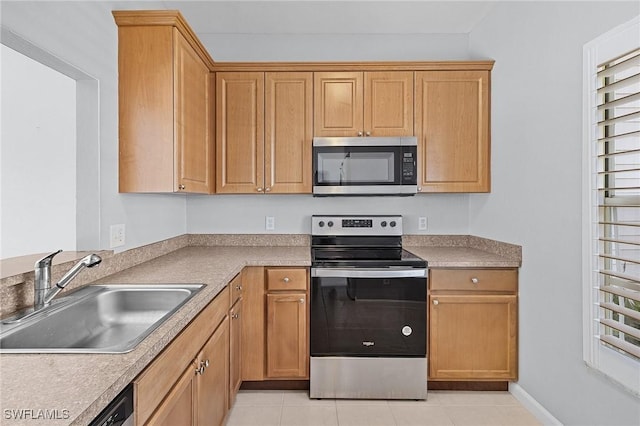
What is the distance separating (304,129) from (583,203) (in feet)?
5.77

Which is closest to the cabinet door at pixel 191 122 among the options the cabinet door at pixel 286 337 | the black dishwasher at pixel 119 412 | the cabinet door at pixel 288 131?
the cabinet door at pixel 288 131

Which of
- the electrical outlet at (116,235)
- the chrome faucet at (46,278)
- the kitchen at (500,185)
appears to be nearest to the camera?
the chrome faucet at (46,278)

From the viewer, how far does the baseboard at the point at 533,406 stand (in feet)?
6.82

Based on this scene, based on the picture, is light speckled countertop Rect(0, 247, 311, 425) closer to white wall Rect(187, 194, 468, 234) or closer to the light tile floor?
the light tile floor

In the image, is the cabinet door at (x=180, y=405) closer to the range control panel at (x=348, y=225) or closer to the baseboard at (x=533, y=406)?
the range control panel at (x=348, y=225)

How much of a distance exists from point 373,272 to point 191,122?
1440 millimetres

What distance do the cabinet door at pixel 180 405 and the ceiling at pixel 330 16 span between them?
86.5 inches

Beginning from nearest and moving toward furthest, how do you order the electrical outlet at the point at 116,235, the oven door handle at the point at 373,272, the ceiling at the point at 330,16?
the electrical outlet at the point at 116,235
the oven door handle at the point at 373,272
the ceiling at the point at 330,16

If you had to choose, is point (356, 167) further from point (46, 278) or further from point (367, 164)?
point (46, 278)

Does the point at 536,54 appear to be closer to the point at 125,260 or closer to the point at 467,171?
the point at 467,171

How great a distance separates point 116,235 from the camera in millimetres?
2006

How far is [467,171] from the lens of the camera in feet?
9.13

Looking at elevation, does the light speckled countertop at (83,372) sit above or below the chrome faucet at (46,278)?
below

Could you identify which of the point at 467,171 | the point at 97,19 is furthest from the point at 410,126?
the point at 97,19
